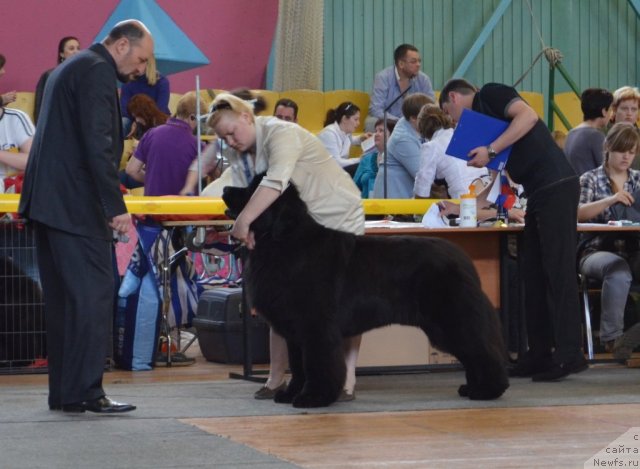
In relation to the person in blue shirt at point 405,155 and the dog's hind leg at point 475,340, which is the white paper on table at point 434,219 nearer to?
the dog's hind leg at point 475,340

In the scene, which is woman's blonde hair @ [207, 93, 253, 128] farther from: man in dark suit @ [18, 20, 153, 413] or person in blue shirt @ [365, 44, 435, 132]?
person in blue shirt @ [365, 44, 435, 132]

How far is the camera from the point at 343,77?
1398 cm

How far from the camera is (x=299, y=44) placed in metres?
13.3

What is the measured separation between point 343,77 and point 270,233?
8.89 metres

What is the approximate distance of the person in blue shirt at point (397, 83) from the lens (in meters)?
11.1

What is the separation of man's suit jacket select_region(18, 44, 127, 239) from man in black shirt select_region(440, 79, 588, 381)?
6.76ft

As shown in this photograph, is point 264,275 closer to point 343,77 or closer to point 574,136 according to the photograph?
point 574,136

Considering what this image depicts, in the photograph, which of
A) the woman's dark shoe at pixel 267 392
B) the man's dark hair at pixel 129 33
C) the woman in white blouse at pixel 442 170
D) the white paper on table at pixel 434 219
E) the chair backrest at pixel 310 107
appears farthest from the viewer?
the chair backrest at pixel 310 107

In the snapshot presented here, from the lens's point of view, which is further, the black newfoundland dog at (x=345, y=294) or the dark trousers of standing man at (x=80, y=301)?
the black newfoundland dog at (x=345, y=294)

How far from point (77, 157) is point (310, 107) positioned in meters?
7.94

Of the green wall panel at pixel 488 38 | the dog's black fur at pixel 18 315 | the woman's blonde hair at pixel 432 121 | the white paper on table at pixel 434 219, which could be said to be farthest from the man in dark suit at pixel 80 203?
the green wall panel at pixel 488 38

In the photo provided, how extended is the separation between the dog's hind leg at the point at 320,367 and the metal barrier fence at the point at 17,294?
2.23 metres

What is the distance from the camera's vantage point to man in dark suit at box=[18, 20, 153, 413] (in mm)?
4898

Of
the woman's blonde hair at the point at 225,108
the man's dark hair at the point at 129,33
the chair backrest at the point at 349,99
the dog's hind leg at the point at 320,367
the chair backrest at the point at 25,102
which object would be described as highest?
the chair backrest at the point at 349,99
